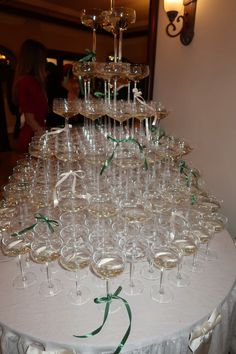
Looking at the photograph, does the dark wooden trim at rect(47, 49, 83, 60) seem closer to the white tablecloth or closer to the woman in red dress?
the woman in red dress

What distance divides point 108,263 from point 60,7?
577cm

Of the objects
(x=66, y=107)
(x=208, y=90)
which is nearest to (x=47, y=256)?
(x=66, y=107)

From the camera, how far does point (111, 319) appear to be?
2.95 feet

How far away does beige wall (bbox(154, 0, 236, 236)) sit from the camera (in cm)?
195

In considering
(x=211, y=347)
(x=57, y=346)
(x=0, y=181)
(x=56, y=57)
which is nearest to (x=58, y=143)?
(x=57, y=346)

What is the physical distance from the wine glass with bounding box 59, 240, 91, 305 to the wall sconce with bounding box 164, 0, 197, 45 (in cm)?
189

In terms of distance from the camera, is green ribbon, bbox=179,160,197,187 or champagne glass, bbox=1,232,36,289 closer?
champagne glass, bbox=1,232,36,289

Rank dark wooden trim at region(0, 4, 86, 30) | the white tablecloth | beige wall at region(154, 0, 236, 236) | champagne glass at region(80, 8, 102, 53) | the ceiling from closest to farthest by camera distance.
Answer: the white tablecloth → champagne glass at region(80, 8, 102, 53) → beige wall at region(154, 0, 236, 236) → the ceiling → dark wooden trim at region(0, 4, 86, 30)

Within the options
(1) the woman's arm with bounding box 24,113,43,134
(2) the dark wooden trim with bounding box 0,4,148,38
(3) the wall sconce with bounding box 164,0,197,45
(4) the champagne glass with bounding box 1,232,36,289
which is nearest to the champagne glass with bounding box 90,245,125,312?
(4) the champagne glass with bounding box 1,232,36,289

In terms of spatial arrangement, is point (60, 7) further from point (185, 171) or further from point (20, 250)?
point (20, 250)

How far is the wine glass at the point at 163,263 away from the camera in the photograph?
99cm

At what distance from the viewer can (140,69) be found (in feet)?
4.24

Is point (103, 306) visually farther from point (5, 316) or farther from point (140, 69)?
point (140, 69)

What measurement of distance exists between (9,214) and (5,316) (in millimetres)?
508
